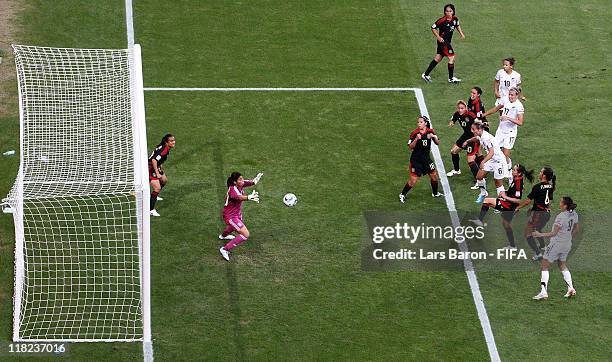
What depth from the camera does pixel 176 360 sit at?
17.1 metres

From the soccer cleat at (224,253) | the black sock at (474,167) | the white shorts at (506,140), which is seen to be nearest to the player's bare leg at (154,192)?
the soccer cleat at (224,253)

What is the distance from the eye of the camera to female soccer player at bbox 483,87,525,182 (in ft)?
71.2

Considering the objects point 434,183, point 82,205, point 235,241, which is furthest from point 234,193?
point 434,183

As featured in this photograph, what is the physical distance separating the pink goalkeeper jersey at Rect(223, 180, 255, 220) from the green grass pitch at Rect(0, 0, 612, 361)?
715 millimetres

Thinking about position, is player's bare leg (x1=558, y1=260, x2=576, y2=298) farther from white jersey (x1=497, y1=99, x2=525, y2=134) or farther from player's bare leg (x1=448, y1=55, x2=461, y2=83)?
player's bare leg (x1=448, y1=55, x2=461, y2=83)

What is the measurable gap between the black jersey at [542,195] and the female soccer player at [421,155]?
2106 millimetres

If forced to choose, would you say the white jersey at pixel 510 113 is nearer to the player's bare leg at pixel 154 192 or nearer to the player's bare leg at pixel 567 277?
the player's bare leg at pixel 567 277

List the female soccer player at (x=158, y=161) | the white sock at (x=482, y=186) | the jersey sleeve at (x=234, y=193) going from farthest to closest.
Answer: the white sock at (x=482, y=186), the female soccer player at (x=158, y=161), the jersey sleeve at (x=234, y=193)

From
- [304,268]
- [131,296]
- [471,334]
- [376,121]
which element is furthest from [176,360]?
[376,121]

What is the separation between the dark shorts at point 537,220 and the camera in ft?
63.7

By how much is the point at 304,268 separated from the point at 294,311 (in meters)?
1.24

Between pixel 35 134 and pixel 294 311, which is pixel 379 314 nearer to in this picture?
pixel 294 311

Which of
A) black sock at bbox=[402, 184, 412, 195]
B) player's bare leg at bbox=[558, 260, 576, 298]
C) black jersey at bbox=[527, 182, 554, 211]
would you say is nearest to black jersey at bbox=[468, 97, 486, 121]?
black sock at bbox=[402, 184, 412, 195]

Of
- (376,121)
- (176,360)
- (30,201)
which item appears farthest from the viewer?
(376,121)
